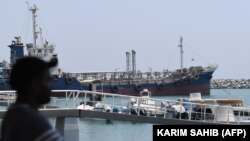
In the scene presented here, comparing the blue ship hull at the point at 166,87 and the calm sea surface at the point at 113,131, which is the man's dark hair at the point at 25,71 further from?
the blue ship hull at the point at 166,87

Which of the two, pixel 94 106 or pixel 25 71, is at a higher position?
pixel 25 71

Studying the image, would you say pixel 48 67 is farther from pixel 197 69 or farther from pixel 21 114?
pixel 197 69

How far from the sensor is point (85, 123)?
101ft

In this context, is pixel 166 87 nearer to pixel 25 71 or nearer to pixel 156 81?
pixel 156 81

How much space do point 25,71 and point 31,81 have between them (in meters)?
0.05

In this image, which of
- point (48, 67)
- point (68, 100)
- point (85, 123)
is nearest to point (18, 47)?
point (85, 123)

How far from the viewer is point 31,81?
8.34 feet

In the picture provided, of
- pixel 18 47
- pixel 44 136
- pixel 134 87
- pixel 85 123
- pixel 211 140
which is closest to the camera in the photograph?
pixel 44 136

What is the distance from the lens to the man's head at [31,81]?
100 inches

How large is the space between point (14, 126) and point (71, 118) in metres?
10.6

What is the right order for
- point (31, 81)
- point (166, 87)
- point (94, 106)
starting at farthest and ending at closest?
point (166, 87), point (94, 106), point (31, 81)

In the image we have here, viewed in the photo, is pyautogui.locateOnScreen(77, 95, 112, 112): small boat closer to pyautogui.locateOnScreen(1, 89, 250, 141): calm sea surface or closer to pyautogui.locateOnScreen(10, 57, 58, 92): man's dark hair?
pyautogui.locateOnScreen(1, 89, 250, 141): calm sea surface

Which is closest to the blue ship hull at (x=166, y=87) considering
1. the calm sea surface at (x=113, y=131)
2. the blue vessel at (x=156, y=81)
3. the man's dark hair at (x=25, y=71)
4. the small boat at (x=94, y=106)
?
the blue vessel at (x=156, y=81)

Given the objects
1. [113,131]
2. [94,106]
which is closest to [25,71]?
[94,106]
